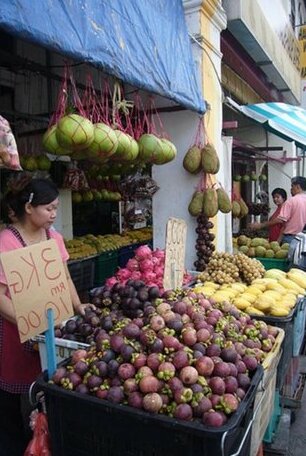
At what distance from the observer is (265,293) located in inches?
131

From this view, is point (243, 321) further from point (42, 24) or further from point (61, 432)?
point (42, 24)

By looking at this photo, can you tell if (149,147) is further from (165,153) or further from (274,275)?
(274,275)

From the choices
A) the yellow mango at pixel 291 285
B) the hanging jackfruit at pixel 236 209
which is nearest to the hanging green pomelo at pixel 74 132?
the yellow mango at pixel 291 285

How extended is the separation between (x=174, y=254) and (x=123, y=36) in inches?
69.1

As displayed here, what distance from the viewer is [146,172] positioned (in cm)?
768

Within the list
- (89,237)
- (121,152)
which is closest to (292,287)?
(121,152)

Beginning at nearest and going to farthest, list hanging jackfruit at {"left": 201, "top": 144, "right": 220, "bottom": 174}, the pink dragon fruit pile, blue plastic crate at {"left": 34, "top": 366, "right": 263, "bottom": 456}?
blue plastic crate at {"left": 34, "top": 366, "right": 263, "bottom": 456} → the pink dragon fruit pile → hanging jackfruit at {"left": 201, "top": 144, "right": 220, "bottom": 174}

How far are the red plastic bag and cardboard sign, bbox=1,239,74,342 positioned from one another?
0.43 meters

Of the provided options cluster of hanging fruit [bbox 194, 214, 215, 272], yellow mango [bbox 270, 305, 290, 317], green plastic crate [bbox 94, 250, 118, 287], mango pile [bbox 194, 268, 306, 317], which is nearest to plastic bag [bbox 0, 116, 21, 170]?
mango pile [bbox 194, 268, 306, 317]

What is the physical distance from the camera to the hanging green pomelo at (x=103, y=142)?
116 inches

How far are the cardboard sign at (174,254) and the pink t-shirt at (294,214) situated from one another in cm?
353

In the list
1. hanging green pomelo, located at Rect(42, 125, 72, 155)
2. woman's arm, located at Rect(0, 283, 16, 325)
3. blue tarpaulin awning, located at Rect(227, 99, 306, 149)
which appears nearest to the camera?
woman's arm, located at Rect(0, 283, 16, 325)

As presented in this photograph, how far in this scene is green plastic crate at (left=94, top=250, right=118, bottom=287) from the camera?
659 centimetres

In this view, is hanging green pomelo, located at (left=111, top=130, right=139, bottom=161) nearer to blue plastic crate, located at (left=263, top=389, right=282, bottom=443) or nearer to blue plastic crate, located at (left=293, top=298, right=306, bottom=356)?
blue plastic crate, located at (left=293, top=298, right=306, bottom=356)
